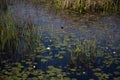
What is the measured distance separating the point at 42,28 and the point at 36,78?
3485 mm

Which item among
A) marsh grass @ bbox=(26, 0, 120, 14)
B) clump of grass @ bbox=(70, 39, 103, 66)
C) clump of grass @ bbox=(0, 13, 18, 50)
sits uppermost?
marsh grass @ bbox=(26, 0, 120, 14)

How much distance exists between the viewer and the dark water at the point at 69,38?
6066 millimetres

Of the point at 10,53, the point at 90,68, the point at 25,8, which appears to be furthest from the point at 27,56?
the point at 25,8

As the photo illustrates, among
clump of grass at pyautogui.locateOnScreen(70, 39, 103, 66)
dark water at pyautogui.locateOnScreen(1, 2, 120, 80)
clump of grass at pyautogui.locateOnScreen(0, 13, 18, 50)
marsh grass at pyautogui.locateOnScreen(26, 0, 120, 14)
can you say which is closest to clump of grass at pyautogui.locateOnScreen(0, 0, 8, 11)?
dark water at pyautogui.locateOnScreen(1, 2, 120, 80)

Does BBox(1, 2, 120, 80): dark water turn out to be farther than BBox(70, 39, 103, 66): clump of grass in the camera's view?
No

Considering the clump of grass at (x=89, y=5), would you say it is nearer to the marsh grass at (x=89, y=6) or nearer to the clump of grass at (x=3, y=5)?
the marsh grass at (x=89, y=6)

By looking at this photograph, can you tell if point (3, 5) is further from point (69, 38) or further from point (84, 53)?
point (84, 53)

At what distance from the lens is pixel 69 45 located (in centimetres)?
735

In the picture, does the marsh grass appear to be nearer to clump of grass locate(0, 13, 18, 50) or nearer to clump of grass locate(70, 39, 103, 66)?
clump of grass locate(0, 13, 18, 50)

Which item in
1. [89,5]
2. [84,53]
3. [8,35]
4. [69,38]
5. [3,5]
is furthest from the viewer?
[89,5]

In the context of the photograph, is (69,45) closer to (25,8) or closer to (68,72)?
(68,72)

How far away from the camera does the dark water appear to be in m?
6.07

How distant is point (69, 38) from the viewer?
313 inches

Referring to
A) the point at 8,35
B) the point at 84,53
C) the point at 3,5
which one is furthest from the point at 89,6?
the point at 8,35
